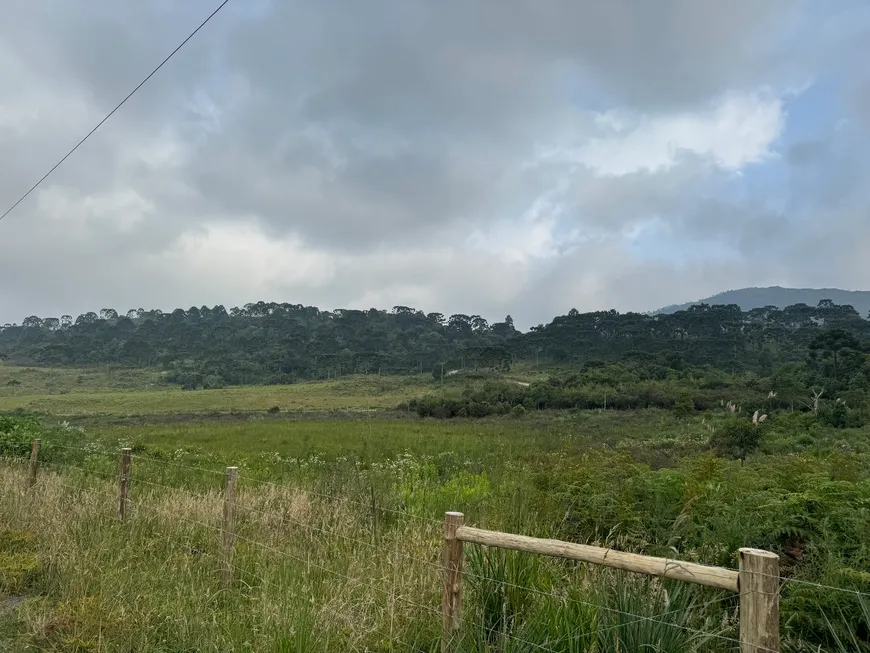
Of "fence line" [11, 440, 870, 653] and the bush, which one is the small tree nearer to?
the bush

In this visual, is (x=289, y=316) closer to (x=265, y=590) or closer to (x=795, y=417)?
(x=795, y=417)

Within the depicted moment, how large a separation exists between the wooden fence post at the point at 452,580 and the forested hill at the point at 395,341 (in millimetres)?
72171

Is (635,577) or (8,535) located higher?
(635,577)

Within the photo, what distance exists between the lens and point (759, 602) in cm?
269

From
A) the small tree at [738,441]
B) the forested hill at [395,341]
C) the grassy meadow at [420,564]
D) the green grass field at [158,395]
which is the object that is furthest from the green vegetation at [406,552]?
the forested hill at [395,341]

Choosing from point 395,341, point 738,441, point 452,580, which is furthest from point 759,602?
point 395,341

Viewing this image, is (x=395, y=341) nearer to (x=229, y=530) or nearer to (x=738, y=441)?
(x=738, y=441)

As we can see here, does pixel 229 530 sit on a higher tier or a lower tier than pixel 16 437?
higher

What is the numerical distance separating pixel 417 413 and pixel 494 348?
157 feet

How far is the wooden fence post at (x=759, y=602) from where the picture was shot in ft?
8.78

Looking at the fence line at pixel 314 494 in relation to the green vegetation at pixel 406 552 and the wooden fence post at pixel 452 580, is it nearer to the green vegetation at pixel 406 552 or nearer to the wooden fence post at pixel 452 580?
the green vegetation at pixel 406 552

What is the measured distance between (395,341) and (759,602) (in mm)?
126583

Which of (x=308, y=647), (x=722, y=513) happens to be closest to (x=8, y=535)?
(x=308, y=647)

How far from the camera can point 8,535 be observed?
680 cm
